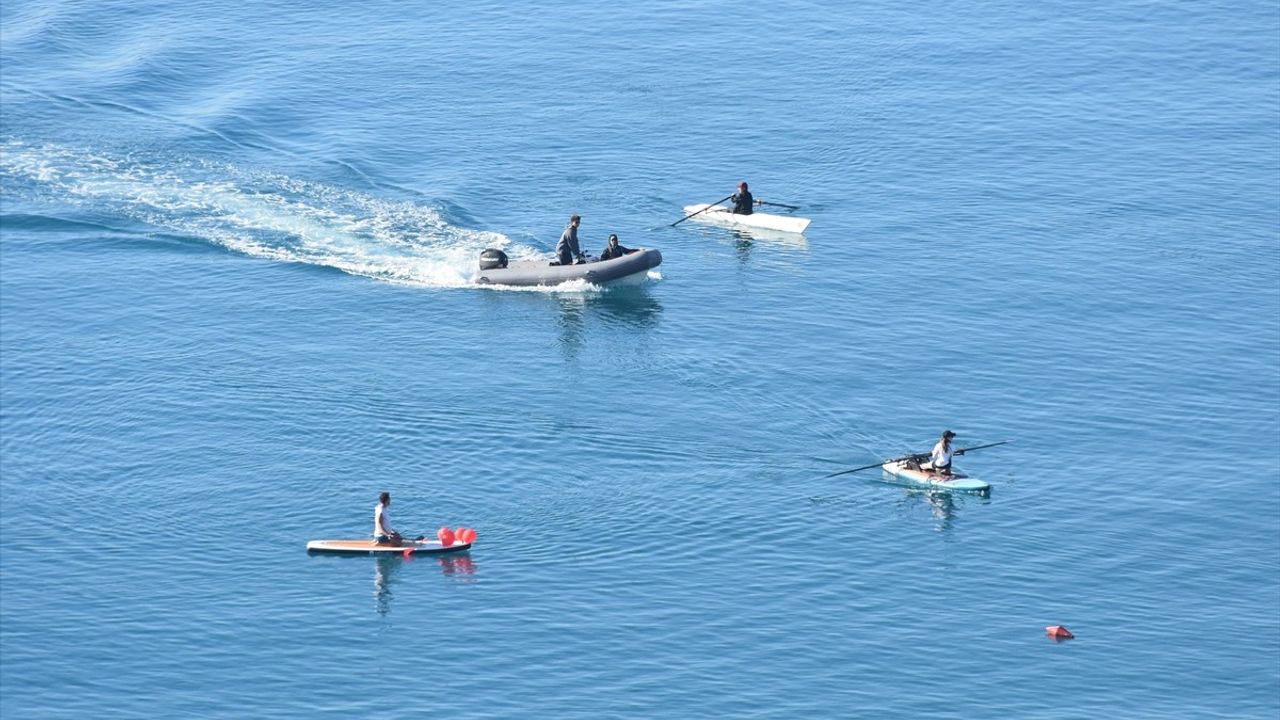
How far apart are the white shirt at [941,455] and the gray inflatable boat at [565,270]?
1947 cm

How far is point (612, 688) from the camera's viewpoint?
48031mm

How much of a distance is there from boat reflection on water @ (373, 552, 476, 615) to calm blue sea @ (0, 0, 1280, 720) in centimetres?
18

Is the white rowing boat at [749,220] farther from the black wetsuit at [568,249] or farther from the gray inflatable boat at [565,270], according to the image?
the black wetsuit at [568,249]

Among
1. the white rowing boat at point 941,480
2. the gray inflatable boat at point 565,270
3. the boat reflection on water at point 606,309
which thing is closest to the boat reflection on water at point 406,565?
the white rowing boat at point 941,480

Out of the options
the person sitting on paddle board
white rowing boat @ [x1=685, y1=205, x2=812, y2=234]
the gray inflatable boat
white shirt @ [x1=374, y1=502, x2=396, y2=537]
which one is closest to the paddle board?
the person sitting on paddle board

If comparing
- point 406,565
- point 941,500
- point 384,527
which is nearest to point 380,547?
point 384,527

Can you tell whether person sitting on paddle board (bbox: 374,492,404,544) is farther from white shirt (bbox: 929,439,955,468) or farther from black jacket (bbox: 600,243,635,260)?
black jacket (bbox: 600,243,635,260)

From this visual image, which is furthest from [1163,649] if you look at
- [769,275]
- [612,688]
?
[769,275]

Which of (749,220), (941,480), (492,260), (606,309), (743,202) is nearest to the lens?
(941,480)

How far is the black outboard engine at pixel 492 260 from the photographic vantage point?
7438cm

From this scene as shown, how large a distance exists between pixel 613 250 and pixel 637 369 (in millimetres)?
8868

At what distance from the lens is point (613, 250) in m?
74.5

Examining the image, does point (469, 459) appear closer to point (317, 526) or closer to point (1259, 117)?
point (317, 526)

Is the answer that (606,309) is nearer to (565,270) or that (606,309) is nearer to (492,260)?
(565,270)
